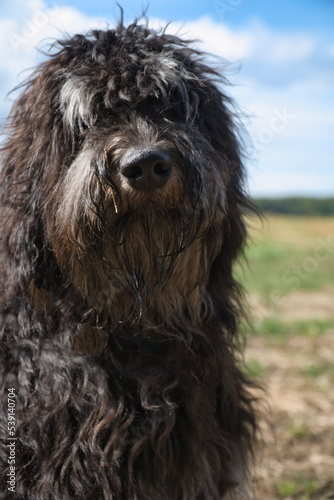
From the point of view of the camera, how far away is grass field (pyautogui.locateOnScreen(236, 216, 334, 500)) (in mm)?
3506

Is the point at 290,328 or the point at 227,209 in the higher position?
the point at 227,209

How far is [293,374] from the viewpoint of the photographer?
521 cm

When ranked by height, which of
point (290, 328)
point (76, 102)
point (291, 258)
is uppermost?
point (76, 102)

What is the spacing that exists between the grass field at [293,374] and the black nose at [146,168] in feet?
3.14

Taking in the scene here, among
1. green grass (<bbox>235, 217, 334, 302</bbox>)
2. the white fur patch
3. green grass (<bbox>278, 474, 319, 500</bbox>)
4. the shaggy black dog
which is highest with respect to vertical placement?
the white fur patch

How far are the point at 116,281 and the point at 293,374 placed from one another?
3.45m

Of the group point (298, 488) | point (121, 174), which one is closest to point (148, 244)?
point (121, 174)

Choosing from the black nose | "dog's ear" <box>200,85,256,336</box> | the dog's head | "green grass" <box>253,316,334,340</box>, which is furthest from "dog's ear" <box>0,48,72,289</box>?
"green grass" <box>253,316,334,340</box>

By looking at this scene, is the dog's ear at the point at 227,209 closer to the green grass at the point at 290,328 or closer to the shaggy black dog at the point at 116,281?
the shaggy black dog at the point at 116,281

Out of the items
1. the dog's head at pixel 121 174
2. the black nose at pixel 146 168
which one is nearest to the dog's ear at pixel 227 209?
the dog's head at pixel 121 174

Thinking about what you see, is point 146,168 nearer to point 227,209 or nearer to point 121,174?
point 121,174

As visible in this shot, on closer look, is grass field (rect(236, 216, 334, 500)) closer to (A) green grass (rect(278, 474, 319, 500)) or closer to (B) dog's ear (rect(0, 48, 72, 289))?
(A) green grass (rect(278, 474, 319, 500))

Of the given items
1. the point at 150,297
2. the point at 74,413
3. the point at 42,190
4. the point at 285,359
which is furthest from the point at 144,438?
Answer: the point at 285,359

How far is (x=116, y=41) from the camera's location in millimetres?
2504
